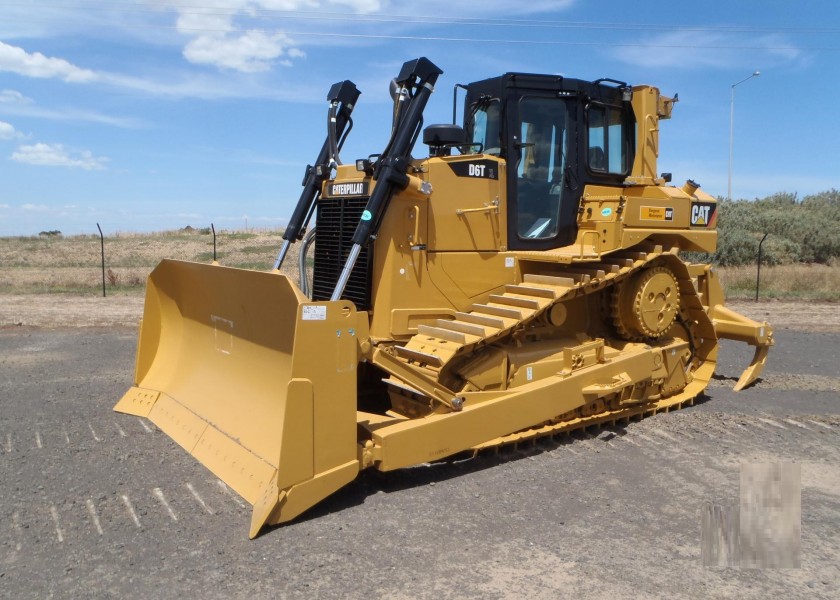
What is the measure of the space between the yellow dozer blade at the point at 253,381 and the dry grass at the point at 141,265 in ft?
40.4

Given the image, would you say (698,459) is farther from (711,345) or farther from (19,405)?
(19,405)

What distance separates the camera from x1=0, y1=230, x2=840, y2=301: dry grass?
1916cm

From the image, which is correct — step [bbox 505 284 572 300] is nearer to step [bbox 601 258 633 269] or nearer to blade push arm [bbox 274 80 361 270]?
step [bbox 601 258 633 269]

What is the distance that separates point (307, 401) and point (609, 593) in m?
2.08

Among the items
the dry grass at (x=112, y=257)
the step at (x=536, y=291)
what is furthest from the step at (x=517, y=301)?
the dry grass at (x=112, y=257)

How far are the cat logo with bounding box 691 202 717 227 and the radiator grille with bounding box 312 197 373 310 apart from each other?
143 inches

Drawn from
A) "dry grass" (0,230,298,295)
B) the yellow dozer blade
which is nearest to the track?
the yellow dozer blade

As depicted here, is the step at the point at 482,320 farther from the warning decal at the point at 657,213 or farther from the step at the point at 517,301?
the warning decal at the point at 657,213

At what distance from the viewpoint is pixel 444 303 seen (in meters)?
6.18

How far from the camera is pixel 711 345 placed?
26.1 ft

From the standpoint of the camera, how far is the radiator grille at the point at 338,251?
5.96 m

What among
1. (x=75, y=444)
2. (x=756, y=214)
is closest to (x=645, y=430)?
(x=75, y=444)

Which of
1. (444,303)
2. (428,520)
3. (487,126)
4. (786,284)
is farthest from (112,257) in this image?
(428,520)

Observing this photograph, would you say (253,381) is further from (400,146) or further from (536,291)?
(536,291)
